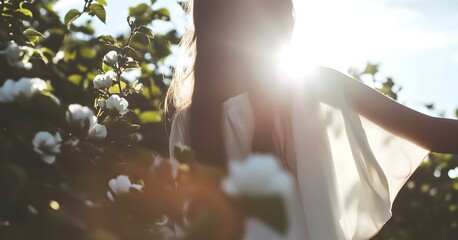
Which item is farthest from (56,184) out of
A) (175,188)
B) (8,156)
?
(175,188)

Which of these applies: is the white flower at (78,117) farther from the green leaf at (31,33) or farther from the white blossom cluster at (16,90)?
the green leaf at (31,33)

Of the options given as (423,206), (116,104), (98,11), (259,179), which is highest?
(259,179)

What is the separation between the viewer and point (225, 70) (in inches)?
92.3

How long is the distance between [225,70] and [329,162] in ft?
1.54

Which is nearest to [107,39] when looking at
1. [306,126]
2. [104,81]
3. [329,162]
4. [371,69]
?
[104,81]

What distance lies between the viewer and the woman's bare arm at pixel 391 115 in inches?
80.1

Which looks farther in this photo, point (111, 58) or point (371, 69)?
point (371, 69)

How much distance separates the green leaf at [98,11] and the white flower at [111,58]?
12 centimetres

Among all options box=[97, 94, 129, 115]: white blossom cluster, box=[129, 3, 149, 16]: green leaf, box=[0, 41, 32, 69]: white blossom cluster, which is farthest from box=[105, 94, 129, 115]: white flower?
box=[0, 41, 32, 69]: white blossom cluster

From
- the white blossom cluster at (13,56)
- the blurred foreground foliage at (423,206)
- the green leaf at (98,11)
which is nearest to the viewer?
the white blossom cluster at (13,56)

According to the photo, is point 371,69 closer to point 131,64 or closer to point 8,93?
point 131,64

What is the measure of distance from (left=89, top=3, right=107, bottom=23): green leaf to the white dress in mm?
502

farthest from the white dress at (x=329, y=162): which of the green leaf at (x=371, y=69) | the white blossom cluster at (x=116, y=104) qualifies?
the green leaf at (x=371, y=69)

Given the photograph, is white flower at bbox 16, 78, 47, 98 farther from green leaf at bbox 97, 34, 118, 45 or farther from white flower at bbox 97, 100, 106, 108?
green leaf at bbox 97, 34, 118, 45
